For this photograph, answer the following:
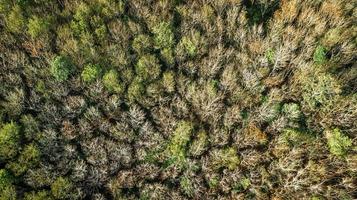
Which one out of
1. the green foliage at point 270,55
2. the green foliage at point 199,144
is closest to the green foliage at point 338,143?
the green foliage at point 270,55

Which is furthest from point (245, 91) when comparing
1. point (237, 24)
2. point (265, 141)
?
point (237, 24)

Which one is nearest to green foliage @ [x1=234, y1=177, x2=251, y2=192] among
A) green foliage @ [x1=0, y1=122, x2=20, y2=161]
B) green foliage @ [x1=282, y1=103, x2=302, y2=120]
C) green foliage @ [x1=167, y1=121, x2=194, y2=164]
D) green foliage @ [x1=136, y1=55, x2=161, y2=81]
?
green foliage @ [x1=167, y1=121, x2=194, y2=164]

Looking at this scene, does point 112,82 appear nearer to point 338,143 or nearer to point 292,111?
point 292,111

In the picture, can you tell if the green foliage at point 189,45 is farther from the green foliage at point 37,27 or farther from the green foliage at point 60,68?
the green foliage at point 37,27

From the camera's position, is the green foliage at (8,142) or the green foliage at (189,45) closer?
the green foliage at (8,142)

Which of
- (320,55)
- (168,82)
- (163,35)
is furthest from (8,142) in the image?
(320,55)

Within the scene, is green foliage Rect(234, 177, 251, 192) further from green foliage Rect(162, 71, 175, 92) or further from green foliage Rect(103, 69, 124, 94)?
green foliage Rect(103, 69, 124, 94)
